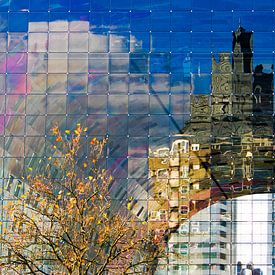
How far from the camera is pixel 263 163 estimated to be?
25.1 meters

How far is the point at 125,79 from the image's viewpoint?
25.6 meters

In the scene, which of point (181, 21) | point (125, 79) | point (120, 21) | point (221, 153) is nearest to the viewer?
point (221, 153)

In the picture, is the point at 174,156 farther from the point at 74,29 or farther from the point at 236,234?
the point at 74,29

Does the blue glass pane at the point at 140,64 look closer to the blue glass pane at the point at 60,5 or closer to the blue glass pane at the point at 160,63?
the blue glass pane at the point at 160,63

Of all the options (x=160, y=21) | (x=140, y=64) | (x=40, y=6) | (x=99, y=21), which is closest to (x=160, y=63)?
(x=140, y=64)

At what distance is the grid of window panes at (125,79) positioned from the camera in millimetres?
25094

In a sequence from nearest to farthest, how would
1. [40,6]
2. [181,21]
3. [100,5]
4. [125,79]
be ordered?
[125,79]
[181,21]
[100,5]
[40,6]

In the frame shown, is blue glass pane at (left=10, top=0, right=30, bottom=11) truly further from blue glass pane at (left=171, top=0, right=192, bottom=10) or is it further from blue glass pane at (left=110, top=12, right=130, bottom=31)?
blue glass pane at (left=171, top=0, right=192, bottom=10)

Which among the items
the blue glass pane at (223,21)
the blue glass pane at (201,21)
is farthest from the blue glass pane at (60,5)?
the blue glass pane at (223,21)

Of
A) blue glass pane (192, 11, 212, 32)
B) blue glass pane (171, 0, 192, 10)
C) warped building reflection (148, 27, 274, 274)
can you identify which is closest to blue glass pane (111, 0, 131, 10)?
blue glass pane (171, 0, 192, 10)

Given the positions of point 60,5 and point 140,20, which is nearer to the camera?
point 140,20

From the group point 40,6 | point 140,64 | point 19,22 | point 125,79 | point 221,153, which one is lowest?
point 221,153

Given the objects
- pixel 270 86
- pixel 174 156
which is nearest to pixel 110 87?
pixel 174 156

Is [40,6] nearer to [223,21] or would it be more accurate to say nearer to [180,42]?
[180,42]
